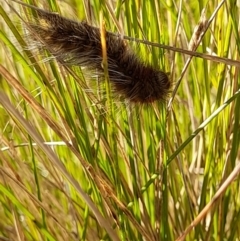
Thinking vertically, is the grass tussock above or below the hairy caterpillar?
below

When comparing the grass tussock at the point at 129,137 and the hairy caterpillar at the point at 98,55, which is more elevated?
the hairy caterpillar at the point at 98,55

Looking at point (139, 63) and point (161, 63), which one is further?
point (161, 63)

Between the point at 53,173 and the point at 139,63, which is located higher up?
the point at 139,63

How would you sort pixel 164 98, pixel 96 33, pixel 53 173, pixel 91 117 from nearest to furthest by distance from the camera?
pixel 96 33 < pixel 164 98 < pixel 91 117 < pixel 53 173

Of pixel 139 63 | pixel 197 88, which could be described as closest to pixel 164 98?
pixel 139 63

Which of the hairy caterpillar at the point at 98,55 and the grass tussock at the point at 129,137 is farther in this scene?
the grass tussock at the point at 129,137

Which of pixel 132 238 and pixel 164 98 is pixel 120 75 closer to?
pixel 164 98

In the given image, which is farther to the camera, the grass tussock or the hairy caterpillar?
the grass tussock

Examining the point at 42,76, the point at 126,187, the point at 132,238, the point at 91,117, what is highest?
the point at 42,76
